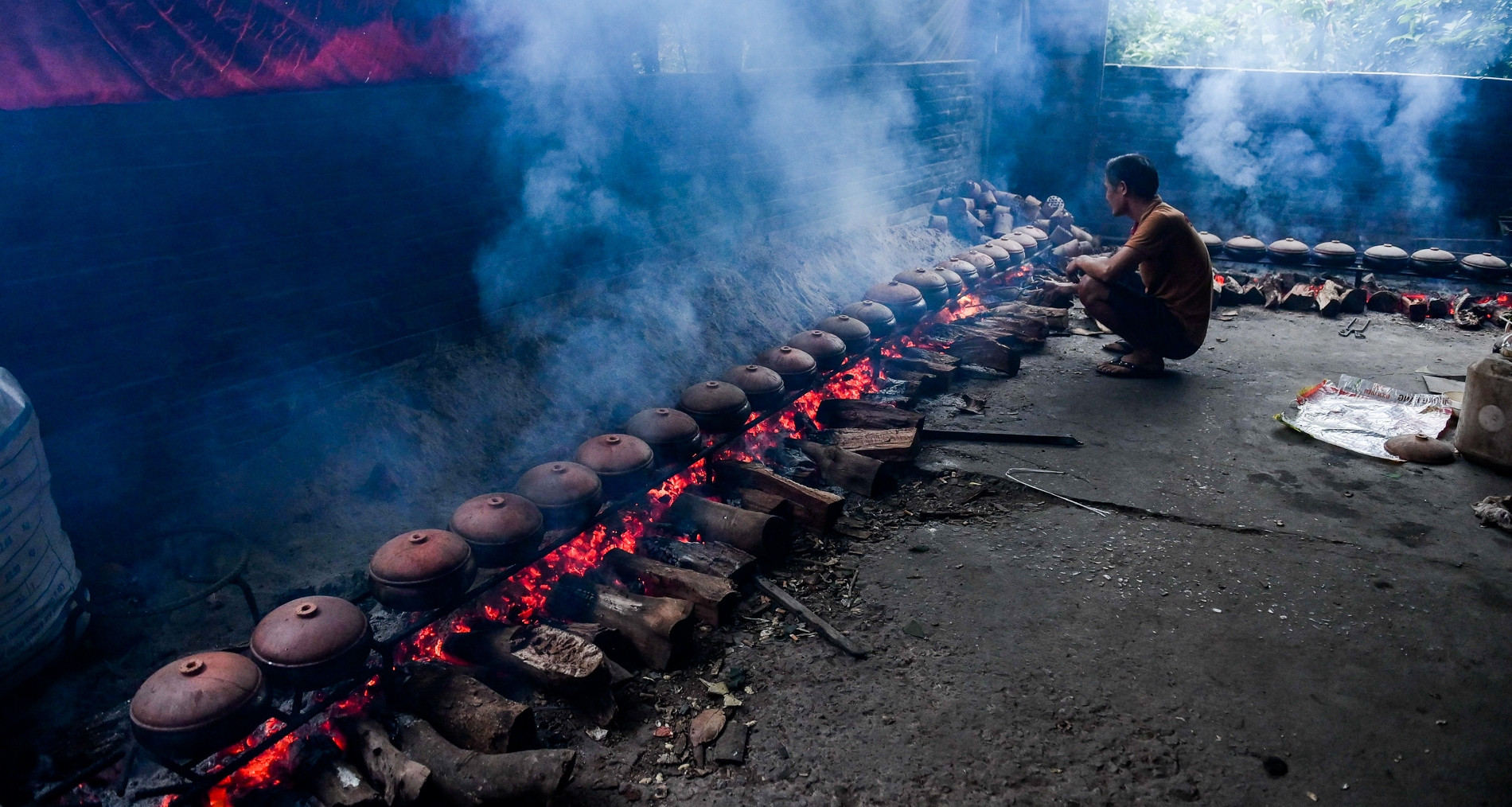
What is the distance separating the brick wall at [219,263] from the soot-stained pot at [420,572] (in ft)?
5.52

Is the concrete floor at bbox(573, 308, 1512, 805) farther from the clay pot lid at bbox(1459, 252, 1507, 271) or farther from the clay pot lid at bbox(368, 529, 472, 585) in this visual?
the clay pot lid at bbox(1459, 252, 1507, 271)

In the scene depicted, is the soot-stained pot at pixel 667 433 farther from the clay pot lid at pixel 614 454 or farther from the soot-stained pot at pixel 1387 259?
the soot-stained pot at pixel 1387 259

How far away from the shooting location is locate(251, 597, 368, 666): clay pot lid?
3.27m

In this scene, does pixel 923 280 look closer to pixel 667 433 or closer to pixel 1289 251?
pixel 667 433

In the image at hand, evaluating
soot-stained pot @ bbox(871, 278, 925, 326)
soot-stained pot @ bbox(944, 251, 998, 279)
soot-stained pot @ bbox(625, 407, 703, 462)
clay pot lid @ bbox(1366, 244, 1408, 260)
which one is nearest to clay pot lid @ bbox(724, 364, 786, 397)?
soot-stained pot @ bbox(625, 407, 703, 462)

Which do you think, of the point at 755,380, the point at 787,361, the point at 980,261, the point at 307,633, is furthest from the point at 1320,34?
the point at 307,633

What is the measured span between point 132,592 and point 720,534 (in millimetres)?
2939

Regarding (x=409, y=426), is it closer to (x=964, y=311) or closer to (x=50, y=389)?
(x=50, y=389)

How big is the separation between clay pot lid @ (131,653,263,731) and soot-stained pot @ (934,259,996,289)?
7.49 metres

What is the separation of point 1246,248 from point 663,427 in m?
9.29

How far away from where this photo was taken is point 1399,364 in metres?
7.84

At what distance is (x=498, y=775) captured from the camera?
3.11 m

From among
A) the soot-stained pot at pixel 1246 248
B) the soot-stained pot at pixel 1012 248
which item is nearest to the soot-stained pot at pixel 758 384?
the soot-stained pot at pixel 1012 248

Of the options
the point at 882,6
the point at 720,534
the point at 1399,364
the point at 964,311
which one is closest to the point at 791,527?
the point at 720,534
